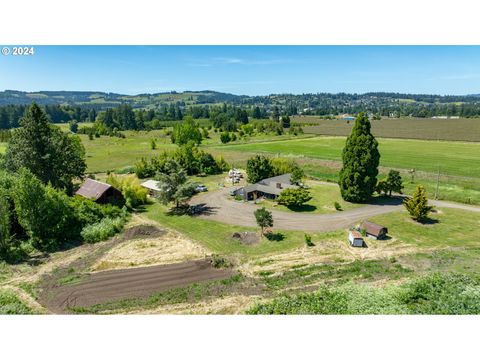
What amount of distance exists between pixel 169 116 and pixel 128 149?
315 feet

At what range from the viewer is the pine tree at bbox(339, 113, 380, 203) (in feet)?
141

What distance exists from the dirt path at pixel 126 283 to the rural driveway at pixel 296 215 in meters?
11.2

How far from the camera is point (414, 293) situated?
69.3 feet

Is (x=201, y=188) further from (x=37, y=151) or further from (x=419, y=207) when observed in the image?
(x=419, y=207)

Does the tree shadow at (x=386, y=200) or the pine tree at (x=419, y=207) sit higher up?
the pine tree at (x=419, y=207)

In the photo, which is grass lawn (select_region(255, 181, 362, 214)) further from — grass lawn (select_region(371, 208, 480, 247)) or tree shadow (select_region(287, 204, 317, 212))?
grass lawn (select_region(371, 208, 480, 247))

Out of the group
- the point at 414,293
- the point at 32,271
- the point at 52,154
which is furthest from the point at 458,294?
the point at 52,154

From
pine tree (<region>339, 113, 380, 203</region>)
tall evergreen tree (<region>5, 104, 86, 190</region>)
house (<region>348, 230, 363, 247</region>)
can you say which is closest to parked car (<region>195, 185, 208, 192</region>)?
tall evergreen tree (<region>5, 104, 86, 190</region>)

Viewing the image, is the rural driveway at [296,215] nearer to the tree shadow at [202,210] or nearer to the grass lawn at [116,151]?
the tree shadow at [202,210]

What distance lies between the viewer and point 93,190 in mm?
42031

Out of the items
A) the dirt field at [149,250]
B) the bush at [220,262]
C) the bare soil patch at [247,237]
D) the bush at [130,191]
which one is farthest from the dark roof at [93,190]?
the bush at [220,262]

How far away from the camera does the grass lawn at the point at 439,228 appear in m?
31.6

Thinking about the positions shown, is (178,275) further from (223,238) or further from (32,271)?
(32,271)

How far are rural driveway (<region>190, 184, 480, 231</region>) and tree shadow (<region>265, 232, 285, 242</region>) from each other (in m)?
2.08
